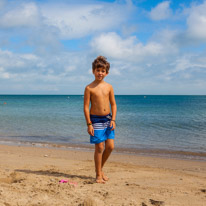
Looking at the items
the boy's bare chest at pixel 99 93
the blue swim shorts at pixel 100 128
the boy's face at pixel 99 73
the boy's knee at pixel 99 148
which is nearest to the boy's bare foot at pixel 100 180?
the boy's knee at pixel 99 148

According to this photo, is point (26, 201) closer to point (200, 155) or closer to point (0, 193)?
point (0, 193)

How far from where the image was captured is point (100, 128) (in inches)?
173

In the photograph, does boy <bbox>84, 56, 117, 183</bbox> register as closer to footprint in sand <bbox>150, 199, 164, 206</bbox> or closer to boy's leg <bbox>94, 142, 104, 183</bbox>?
boy's leg <bbox>94, 142, 104, 183</bbox>

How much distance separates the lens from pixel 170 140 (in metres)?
11.1

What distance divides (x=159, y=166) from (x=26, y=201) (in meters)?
4.29

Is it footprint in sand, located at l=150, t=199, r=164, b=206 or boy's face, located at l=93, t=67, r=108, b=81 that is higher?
boy's face, located at l=93, t=67, r=108, b=81

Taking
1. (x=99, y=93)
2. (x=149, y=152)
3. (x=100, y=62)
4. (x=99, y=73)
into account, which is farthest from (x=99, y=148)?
(x=149, y=152)

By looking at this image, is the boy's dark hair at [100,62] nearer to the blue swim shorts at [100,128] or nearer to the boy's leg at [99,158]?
the blue swim shorts at [100,128]

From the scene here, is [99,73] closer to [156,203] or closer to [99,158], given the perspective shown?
[99,158]

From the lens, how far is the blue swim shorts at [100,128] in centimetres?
437

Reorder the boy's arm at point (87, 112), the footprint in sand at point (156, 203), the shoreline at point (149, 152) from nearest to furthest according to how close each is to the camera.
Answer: the footprint in sand at point (156, 203)
the boy's arm at point (87, 112)
the shoreline at point (149, 152)

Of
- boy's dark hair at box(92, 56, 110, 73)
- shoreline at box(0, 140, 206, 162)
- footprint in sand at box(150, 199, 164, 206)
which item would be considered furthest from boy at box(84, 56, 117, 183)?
shoreline at box(0, 140, 206, 162)

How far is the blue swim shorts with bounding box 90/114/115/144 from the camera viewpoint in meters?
4.37

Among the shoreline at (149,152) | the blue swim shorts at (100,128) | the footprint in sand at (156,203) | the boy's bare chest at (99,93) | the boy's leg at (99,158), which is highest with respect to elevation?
the boy's bare chest at (99,93)
